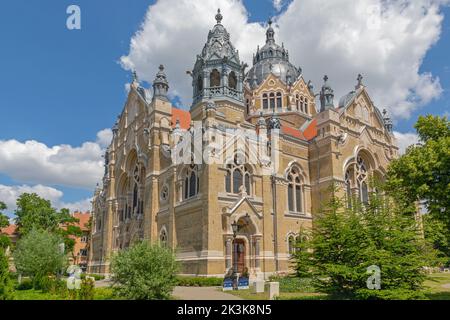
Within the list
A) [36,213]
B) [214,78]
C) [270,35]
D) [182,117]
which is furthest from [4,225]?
[270,35]

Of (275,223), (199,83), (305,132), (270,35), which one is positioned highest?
(270,35)

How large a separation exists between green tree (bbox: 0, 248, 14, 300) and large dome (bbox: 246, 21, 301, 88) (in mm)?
37747

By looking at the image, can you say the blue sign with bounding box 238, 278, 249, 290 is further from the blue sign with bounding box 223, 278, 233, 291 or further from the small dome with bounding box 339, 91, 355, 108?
the small dome with bounding box 339, 91, 355, 108

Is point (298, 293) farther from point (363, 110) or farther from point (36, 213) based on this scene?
point (36, 213)

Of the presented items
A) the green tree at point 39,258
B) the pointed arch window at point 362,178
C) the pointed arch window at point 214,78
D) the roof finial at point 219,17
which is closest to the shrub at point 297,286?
the green tree at point 39,258

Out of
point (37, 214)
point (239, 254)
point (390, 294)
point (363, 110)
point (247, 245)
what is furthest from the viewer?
point (37, 214)

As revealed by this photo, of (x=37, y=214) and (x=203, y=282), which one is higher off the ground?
(x=37, y=214)

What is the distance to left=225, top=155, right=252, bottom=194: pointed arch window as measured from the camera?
1156 inches

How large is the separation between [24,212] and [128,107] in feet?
75.0

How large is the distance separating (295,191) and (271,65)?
2084 cm

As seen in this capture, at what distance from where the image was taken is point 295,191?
34906mm

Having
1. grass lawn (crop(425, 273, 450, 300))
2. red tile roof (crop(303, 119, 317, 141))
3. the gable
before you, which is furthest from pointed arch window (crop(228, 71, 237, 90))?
grass lawn (crop(425, 273, 450, 300))

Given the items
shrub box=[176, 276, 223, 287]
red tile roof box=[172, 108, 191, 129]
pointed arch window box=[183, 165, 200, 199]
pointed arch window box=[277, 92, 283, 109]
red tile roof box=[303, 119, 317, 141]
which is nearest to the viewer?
shrub box=[176, 276, 223, 287]

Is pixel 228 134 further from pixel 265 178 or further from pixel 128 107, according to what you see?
pixel 128 107
